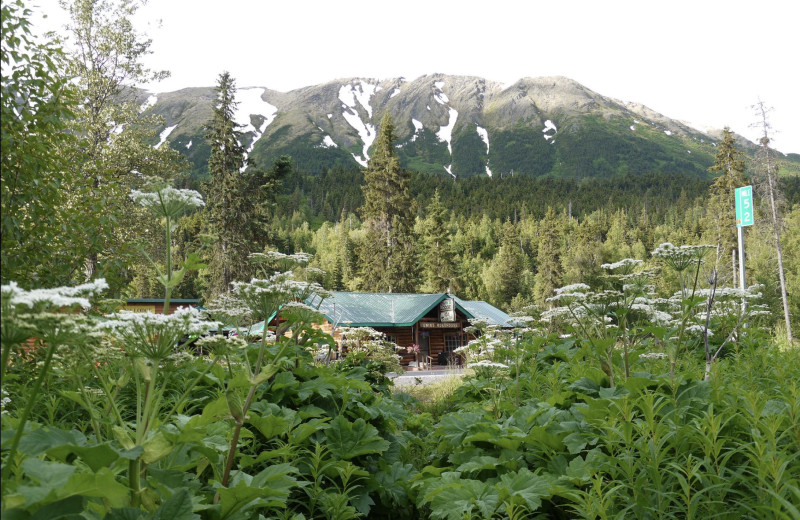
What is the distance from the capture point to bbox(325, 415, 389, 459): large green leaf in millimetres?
4094

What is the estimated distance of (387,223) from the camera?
4641cm

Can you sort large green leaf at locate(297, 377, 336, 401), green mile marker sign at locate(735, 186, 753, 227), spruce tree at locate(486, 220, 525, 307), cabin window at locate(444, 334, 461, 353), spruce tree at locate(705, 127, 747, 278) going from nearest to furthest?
large green leaf at locate(297, 377, 336, 401) < green mile marker sign at locate(735, 186, 753, 227) < cabin window at locate(444, 334, 461, 353) < spruce tree at locate(705, 127, 747, 278) < spruce tree at locate(486, 220, 525, 307)

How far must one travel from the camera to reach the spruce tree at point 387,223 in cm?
4525

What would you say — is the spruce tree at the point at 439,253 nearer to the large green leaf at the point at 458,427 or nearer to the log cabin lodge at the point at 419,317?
the log cabin lodge at the point at 419,317

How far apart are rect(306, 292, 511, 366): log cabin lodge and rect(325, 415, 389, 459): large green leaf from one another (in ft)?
83.4

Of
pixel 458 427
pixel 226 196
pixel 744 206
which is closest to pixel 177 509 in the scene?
pixel 458 427

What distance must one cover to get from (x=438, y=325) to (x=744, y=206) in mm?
24295

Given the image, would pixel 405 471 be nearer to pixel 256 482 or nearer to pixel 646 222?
pixel 256 482

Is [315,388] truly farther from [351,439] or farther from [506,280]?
[506,280]

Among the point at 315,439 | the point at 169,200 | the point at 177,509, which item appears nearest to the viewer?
the point at 177,509

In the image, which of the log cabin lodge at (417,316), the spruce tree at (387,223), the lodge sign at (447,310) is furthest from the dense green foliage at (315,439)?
the spruce tree at (387,223)

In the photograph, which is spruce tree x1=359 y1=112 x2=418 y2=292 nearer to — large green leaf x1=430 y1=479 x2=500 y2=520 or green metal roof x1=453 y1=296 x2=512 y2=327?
green metal roof x1=453 y1=296 x2=512 y2=327

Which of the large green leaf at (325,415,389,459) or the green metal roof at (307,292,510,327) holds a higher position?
the large green leaf at (325,415,389,459)

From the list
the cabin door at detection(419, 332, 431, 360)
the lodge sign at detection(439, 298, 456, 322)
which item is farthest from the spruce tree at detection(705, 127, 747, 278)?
the cabin door at detection(419, 332, 431, 360)
